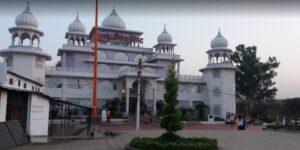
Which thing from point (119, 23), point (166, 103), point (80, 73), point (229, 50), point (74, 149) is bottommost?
point (74, 149)

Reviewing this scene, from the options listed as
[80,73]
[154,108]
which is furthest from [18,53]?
[154,108]

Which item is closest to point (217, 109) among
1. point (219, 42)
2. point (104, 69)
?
point (219, 42)

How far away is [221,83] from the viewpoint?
47.2 m

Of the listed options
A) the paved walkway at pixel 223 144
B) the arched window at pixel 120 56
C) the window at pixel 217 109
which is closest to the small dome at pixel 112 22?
the arched window at pixel 120 56

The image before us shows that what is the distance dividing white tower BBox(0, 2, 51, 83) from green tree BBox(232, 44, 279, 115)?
95.6 ft

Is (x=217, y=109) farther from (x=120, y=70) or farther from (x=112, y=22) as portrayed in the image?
(x=112, y=22)

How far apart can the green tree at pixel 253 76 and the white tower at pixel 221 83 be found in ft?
20.7

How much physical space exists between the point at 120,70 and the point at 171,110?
3463 centimetres

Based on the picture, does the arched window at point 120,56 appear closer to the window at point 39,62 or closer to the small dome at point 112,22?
the small dome at point 112,22

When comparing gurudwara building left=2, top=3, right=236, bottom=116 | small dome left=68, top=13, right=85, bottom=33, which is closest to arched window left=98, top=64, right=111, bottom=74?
gurudwara building left=2, top=3, right=236, bottom=116

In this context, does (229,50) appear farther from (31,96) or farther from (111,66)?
(31,96)

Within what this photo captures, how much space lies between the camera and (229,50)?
4972 centimetres

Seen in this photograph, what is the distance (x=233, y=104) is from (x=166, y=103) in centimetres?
3455

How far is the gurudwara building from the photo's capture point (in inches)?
1604
